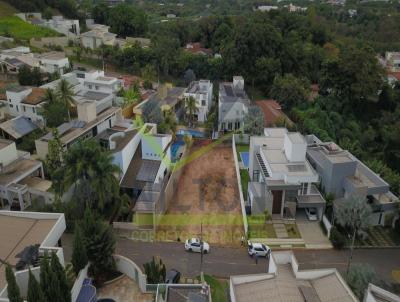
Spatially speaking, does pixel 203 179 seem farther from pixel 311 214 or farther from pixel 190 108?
pixel 190 108

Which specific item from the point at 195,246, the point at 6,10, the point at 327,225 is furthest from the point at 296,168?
the point at 6,10

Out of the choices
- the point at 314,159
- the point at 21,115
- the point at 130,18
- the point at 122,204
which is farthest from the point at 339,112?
the point at 130,18

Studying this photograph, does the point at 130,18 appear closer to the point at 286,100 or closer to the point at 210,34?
the point at 210,34

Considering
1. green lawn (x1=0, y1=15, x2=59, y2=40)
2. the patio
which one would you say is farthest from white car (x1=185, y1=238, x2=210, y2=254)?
green lawn (x1=0, y1=15, x2=59, y2=40)

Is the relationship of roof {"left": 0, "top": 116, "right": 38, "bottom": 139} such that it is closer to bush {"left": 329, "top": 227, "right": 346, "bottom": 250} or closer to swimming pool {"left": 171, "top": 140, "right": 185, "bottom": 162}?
swimming pool {"left": 171, "top": 140, "right": 185, "bottom": 162}

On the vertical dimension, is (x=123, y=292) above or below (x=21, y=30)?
below

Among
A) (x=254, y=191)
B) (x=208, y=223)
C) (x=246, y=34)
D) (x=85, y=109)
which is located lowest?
(x=208, y=223)
